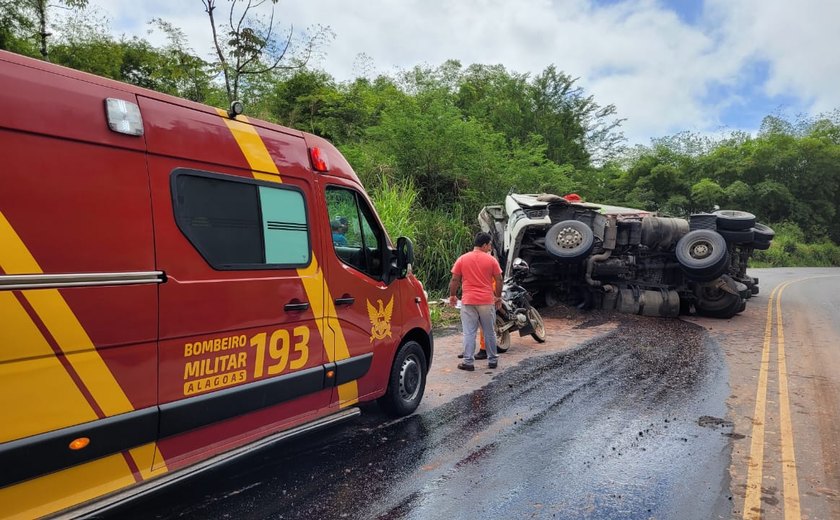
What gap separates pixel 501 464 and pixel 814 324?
1088 cm

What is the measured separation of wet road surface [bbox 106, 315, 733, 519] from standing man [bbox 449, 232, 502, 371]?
2.45ft

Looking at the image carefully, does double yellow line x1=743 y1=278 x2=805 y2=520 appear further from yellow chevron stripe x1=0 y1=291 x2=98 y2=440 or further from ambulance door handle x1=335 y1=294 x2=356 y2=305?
yellow chevron stripe x1=0 y1=291 x2=98 y2=440

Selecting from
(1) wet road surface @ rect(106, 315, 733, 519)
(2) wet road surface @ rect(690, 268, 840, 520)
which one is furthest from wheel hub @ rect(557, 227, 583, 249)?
(1) wet road surface @ rect(106, 315, 733, 519)

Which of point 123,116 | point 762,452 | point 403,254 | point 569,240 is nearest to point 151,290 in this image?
point 123,116

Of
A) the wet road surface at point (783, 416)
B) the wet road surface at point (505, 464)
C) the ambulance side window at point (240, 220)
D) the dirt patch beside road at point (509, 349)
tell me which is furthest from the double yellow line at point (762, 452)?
the ambulance side window at point (240, 220)

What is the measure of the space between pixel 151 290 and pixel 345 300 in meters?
1.61

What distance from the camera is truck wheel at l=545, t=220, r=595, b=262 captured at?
10.7 m

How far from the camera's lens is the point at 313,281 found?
3.95 meters

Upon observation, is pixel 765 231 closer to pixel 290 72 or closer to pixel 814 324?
pixel 814 324

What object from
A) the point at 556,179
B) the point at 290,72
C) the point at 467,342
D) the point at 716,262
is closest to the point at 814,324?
the point at 716,262

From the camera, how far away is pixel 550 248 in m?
11.0

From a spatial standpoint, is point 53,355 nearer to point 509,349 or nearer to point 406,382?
point 406,382

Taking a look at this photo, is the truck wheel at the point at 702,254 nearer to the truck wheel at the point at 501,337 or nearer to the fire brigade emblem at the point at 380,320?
the truck wheel at the point at 501,337

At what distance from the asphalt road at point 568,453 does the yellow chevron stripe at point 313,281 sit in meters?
0.72
